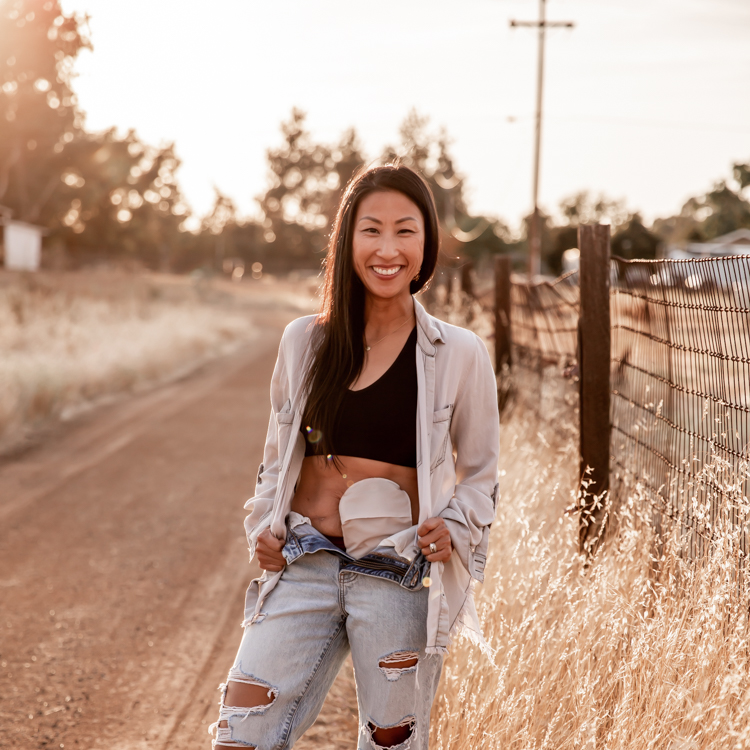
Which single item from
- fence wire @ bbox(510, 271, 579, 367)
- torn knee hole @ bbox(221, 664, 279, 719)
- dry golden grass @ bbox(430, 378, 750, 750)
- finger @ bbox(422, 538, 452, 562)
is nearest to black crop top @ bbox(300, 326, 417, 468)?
finger @ bbox(422, 538, 452, 562)

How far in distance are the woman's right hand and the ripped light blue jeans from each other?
35 mm

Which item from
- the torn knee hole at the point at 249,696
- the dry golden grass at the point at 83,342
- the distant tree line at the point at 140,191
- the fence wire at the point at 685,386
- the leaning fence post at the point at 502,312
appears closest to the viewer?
the torn knee hole at the point at 249,696

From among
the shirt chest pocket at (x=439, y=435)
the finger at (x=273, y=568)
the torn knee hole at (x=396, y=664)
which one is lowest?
the torn knee hole at (x=396, y=664)

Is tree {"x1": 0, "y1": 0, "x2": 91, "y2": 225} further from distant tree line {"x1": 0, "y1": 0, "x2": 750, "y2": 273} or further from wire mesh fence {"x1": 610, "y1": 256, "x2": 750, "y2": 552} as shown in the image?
wire mesh fence {"x1": 610, "y1": 256, "x2": 750, "y2": 552}

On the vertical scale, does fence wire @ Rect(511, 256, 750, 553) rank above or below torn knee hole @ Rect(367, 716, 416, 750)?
above

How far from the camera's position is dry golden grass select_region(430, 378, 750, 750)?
206cm

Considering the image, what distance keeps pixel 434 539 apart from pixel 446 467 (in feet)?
0.76

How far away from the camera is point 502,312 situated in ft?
24.5

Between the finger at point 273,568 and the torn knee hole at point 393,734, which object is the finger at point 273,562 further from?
the torn knee hole at point 393,734

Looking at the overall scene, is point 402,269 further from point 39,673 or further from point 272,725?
point 39,673

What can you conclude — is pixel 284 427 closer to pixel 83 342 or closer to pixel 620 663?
pixel 620 663

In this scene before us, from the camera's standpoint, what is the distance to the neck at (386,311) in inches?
90.3

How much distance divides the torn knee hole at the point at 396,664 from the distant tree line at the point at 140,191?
505 inches

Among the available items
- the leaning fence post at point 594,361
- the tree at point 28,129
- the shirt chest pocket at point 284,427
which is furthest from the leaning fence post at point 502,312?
the tree at point 28,129
